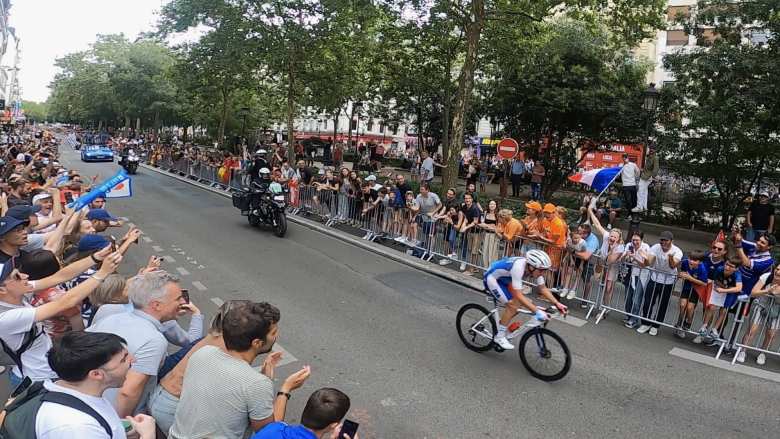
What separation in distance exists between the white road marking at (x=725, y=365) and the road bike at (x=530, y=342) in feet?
7.58

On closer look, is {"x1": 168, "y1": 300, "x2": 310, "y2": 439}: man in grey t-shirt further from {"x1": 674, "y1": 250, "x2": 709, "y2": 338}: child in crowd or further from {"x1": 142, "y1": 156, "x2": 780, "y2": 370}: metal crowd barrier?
{"x1": 674, "y1": 250, "x2": 709, "y2": 338}: child in crowd

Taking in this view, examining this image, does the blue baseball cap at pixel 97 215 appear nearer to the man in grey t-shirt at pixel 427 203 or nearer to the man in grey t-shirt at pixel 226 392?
the man in grey t-shirt at pixel 226 392

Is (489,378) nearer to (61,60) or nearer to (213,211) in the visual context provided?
(213,211)

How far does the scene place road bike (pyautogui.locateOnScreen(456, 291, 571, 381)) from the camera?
19.9 feet

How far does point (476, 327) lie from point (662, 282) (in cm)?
332

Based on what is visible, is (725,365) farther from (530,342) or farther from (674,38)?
(674,38)

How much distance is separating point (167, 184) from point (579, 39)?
18.0m

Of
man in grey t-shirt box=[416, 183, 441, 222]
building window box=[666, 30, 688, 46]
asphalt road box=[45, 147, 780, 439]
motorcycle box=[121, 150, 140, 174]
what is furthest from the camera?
building window box=[666, 30, 688, 46]

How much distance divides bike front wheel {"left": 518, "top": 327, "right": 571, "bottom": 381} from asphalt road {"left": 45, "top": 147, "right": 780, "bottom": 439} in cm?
15

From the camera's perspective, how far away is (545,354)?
20.3 feet

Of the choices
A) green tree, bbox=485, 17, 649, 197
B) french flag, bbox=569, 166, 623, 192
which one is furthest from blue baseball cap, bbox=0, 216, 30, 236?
green tree, bbox=485, 17, 649, 197

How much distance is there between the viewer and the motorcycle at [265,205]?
1320cm

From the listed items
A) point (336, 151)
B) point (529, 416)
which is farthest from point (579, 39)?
point (529, 416)

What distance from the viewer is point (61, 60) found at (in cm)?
7388
